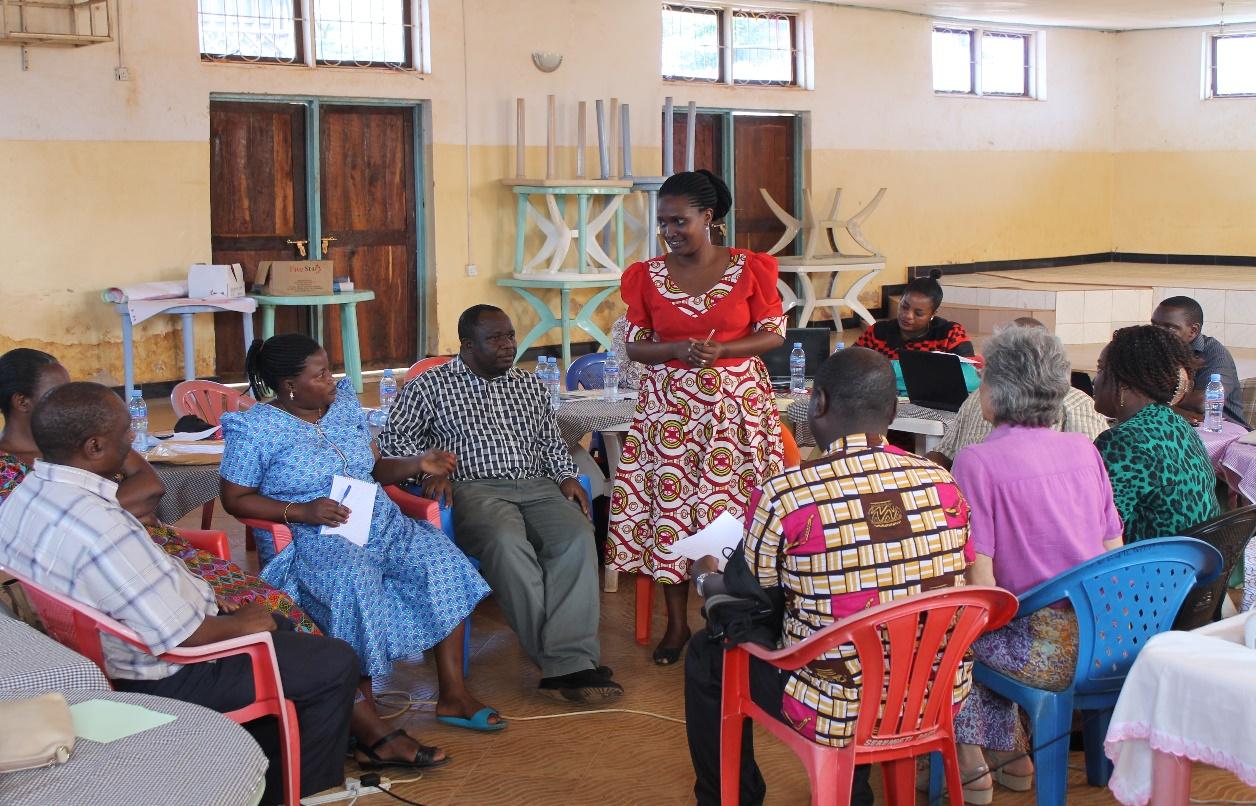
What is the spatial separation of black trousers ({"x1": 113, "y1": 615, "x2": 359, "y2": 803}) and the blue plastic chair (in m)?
1.47

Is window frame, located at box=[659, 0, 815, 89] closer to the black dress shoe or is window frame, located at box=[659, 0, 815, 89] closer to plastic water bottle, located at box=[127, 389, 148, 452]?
plastic water bottle, located at box=[127, 389, 148, 452]

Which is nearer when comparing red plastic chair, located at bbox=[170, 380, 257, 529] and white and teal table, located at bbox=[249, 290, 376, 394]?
red plastic chair, located at bbox=[170, 380, 257, 529]

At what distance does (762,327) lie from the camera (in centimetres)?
421

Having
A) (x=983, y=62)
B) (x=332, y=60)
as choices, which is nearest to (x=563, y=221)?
(x=332, y=60)

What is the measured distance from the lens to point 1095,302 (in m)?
12.4

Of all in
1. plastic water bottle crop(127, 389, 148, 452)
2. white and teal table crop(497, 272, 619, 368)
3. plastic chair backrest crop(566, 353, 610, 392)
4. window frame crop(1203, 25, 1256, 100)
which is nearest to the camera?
plastic water bottle crop(127, 389, 148, 452)

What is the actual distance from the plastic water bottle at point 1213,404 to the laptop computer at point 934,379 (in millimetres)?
811

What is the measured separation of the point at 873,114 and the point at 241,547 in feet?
28.7

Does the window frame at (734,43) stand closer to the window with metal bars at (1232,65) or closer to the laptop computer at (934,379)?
the window with metal bars at (1232,65)

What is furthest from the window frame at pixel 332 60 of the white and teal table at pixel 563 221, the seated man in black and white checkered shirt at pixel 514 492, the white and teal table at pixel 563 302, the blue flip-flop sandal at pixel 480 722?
the blue flip-flop sandal at pixel 480 722

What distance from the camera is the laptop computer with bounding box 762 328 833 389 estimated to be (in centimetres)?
573

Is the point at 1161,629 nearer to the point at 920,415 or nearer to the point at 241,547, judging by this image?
the point at 920,415

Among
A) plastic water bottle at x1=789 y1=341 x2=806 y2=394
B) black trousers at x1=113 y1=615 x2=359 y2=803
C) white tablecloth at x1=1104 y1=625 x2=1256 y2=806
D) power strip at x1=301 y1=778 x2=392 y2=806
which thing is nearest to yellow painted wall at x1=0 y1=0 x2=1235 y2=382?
plastic water bottle at x1=789 y1=341 x2=806 y2=394

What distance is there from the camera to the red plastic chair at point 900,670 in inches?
101
